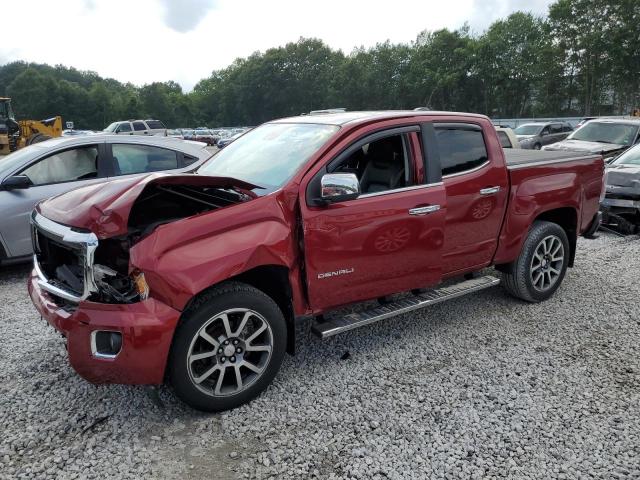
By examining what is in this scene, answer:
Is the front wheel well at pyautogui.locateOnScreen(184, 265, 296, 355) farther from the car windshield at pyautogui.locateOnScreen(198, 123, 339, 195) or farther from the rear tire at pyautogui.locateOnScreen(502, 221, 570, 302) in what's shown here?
the rear tire at pyautogui.locateOnScreen(502, 221, 570, 302)

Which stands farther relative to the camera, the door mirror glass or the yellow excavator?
the yellow excavator

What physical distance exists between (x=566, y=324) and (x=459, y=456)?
7.64ft

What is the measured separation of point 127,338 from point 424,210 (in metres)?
2.30

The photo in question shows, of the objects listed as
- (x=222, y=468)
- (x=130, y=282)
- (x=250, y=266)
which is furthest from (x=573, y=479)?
(x=130, y=282)

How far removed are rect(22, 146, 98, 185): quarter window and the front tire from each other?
3932 millimetres

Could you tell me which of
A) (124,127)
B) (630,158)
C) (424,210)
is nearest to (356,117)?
(424,210)

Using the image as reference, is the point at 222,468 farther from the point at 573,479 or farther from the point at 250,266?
the point at 573,479

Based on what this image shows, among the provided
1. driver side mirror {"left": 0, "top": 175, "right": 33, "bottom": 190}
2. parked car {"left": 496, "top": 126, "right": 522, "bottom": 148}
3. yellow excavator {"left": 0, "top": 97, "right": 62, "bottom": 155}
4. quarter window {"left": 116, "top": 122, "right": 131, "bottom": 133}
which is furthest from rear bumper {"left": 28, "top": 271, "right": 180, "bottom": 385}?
quarter window {"left": 116, "top": 122, "right": 131, "bottom": 133}

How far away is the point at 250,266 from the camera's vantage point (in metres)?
2.99

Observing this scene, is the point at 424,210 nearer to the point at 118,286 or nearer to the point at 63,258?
the point at 118,286

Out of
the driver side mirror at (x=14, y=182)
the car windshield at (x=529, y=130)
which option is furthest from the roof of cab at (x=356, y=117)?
the car windshield at (x=529, y=130)

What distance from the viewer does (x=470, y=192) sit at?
13.3 feet

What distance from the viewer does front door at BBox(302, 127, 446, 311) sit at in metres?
3.29

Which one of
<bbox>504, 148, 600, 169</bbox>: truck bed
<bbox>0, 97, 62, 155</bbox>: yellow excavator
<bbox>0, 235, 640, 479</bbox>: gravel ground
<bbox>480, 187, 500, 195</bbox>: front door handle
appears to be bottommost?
<bbox>0, 235, 640, 479</bbox>: gravel ground
